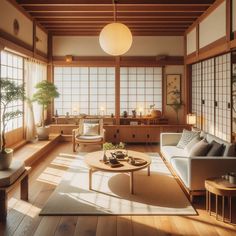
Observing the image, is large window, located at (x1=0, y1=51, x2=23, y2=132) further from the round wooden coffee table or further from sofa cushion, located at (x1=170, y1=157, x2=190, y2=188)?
sofa cushion, located at (x1=170, y1=157, x2=190, y2=188)

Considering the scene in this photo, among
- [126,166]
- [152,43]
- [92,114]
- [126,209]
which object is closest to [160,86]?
[152,43]

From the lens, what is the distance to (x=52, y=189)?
422 cm

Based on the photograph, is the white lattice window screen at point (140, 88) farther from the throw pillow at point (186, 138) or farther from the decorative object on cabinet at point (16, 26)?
the decorative object on cabinet at point (16, 26)

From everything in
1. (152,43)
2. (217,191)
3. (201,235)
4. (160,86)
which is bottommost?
(201,235)

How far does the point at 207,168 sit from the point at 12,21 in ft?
13.6

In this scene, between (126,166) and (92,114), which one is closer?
(126,166)

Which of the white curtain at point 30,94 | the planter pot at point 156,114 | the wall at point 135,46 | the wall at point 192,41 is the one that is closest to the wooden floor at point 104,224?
the white curtain at point 30,94

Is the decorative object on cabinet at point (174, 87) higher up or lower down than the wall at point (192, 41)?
lower down

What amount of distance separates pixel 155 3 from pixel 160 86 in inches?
133

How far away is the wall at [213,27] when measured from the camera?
5.21m

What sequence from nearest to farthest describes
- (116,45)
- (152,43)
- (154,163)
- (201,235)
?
(201,235) < (116,45) < (154,163) < (152,43)

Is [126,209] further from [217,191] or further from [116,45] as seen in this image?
[116,45]

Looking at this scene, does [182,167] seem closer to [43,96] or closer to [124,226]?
[124,226]

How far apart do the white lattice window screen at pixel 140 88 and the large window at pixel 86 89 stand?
0.34 meters
